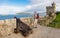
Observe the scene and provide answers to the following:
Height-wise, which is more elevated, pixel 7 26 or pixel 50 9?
pixel 50 9

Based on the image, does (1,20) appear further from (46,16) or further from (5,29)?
(46,16)

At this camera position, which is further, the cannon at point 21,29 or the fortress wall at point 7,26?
the cannon at point 21,29

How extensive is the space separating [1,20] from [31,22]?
297 inches

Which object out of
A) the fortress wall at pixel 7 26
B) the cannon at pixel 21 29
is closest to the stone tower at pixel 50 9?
the cannon at pixel 21 29

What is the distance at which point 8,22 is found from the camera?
51.3ft

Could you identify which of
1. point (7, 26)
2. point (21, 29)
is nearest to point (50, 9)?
point (21, 29)

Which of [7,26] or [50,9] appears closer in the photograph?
[7,26]

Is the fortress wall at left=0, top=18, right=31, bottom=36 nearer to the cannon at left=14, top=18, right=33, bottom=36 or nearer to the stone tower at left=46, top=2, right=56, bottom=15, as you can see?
the cannon at left=14, top=18, right=33, bottom=36

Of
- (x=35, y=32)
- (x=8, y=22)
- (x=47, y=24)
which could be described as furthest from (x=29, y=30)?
(x=47, y=24)

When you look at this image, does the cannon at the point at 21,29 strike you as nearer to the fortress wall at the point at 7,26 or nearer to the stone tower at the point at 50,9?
the fortress wall at the point at 7,26

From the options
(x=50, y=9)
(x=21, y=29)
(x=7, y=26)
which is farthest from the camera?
(x=50, y=9)

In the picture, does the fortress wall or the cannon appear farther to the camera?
the cannon

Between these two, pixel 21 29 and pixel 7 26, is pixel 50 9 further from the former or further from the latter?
pixel 7 26

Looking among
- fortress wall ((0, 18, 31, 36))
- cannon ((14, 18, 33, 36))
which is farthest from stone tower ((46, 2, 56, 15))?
fortress wall ((0, 18, 31, 36))
